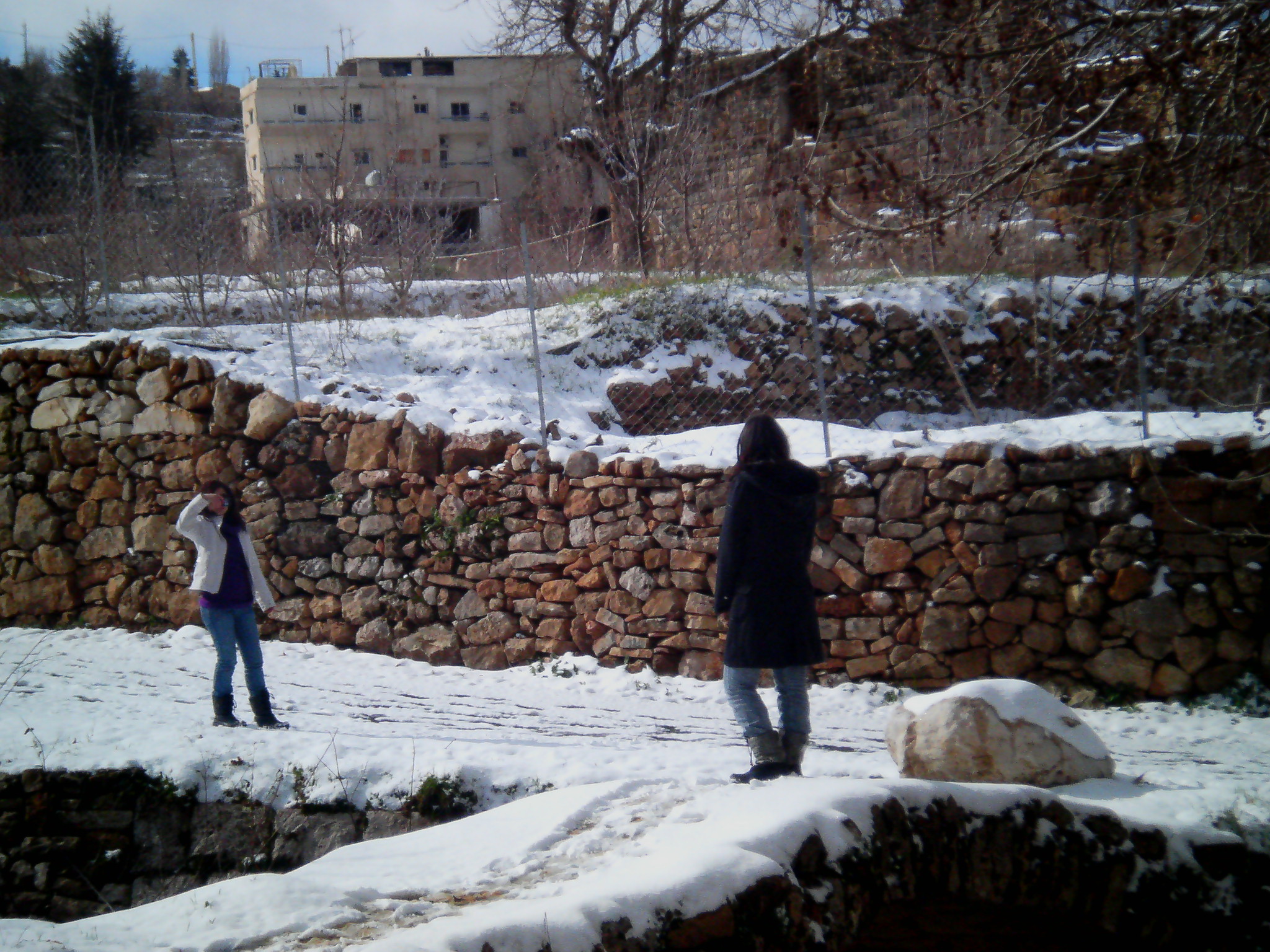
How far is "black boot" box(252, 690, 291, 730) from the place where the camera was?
581 centimetres

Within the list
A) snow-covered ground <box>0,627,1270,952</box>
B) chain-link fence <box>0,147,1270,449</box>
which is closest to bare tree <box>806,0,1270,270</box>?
chain-link fence <box>0,147,1270,449</box>

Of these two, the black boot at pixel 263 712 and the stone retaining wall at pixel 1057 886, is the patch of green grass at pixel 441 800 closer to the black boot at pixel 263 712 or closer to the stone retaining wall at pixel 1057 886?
the black boot at pixel 263 712

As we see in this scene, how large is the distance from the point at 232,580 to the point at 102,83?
20.5 metres

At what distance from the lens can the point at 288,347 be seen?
9.36 meters

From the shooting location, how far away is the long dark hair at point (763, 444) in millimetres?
4191

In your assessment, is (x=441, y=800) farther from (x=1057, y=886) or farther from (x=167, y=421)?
(x=167, y=421)

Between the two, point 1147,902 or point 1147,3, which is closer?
point 1147,902

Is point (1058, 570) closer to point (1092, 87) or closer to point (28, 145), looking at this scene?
point (1092, 87)

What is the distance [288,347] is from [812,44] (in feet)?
19.3

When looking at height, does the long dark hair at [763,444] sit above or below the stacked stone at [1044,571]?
above

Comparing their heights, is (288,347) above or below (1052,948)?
above

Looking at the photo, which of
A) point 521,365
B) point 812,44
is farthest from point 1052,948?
point 521,365

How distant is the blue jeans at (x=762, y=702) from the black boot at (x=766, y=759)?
0.11ft


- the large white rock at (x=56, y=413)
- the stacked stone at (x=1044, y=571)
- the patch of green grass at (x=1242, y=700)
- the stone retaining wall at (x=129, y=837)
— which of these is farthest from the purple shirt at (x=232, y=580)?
the patch of green grass at (x=1242, y=700)
